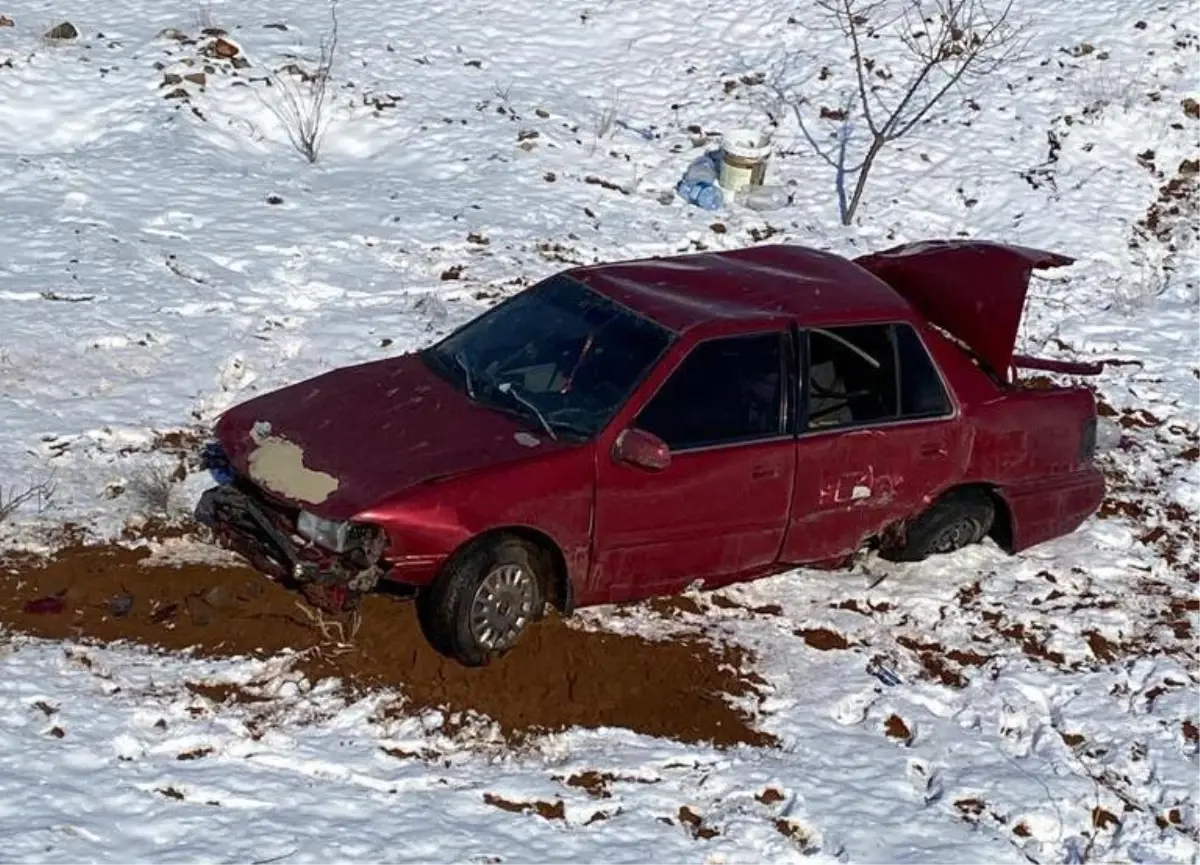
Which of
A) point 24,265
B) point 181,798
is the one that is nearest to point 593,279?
point 181,798

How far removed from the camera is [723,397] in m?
6.57

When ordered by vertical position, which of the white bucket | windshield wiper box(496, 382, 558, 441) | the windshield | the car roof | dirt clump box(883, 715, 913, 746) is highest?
the white bucket

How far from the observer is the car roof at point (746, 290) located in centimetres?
680

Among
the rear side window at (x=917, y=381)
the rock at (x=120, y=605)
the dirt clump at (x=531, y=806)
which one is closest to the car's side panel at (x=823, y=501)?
the rear side window at (x=917, y=381)

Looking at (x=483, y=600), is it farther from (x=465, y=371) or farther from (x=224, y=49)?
(x=224, y=49)

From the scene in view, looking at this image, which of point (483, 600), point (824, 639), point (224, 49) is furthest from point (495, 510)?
point (224, 49)

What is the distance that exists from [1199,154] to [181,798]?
11498mm

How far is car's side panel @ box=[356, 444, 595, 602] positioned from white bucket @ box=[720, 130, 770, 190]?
6771mm

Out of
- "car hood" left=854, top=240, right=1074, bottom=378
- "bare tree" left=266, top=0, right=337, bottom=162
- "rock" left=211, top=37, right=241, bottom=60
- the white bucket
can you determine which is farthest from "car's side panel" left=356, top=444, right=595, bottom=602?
"rock" left=211, top=37, right=241, bottom=60

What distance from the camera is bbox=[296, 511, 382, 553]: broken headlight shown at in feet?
19.0

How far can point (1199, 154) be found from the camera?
13539mm

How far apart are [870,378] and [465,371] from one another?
1918 mm

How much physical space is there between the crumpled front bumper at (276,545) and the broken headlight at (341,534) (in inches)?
0.9

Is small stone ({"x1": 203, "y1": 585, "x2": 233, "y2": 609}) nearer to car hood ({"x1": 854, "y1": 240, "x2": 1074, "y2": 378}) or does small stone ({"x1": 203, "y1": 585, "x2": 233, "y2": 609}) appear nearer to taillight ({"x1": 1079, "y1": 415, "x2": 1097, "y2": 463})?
car hood ({"x1": 854, "y1": 240, "x2": 1074, "y2": 378})
